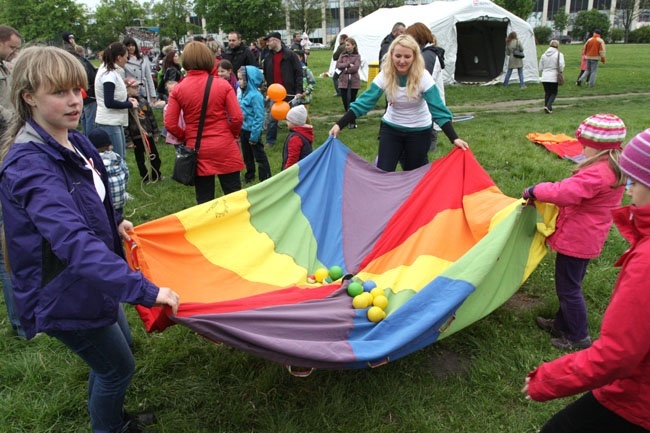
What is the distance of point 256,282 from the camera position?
11.0 ft

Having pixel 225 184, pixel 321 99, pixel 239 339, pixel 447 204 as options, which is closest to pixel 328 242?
pixel 447 204

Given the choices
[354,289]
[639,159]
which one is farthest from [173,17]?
[639,159]

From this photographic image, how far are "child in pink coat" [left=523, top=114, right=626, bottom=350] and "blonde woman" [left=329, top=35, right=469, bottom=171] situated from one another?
3.86ft

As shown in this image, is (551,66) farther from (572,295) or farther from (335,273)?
(335,273)

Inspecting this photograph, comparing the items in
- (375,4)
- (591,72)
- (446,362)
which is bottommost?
(446,362)

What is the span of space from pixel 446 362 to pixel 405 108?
2283mm

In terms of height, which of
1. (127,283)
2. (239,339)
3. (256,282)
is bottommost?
(256,282)

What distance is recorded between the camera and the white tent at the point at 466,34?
624 inches

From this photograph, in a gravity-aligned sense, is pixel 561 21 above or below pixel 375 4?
below

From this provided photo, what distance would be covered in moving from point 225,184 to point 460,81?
46.0ft

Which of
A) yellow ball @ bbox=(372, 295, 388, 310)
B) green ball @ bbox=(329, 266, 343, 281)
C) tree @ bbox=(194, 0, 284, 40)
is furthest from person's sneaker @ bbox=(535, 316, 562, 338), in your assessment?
tree @ bbox=(194, 0, 284, 40)

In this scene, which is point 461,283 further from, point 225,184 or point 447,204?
point 225,184

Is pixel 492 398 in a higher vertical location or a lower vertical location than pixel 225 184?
lower

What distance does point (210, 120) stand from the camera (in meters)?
4.39
